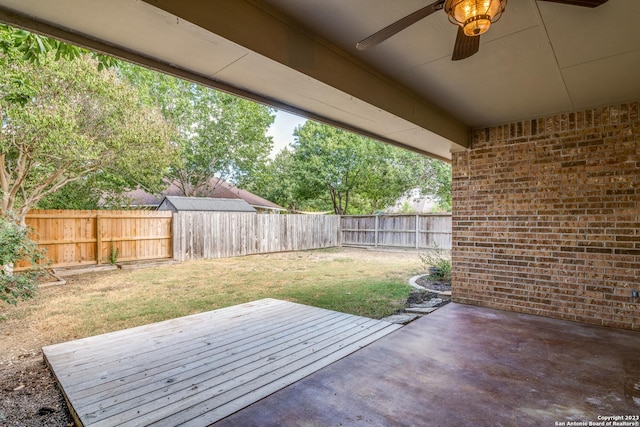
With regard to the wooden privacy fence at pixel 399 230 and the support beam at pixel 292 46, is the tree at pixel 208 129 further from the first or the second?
the support beam at pixel 292 46

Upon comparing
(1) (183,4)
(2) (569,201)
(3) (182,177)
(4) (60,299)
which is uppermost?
(3) (182,177)

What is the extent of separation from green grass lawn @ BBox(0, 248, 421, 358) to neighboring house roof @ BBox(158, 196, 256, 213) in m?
4.05

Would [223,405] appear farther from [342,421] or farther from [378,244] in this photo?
[378,244]

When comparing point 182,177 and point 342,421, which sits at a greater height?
point 182,177

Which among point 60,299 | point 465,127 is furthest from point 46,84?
point 465,127

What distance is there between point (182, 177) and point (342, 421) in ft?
53.8

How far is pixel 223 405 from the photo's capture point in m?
2.03

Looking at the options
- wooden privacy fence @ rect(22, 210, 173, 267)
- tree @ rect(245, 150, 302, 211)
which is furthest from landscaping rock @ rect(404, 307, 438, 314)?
tree @ rect(245, 150, 302, 211)

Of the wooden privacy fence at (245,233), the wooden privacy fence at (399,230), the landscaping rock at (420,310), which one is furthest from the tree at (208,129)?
the landscaping rock at (420,310)

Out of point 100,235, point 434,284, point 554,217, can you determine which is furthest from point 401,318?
point 100,235

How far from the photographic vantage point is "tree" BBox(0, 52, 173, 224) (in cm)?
552

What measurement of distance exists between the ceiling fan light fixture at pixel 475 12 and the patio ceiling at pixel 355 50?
401mm

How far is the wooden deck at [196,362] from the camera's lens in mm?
1999

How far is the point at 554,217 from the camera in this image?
3781 mm
